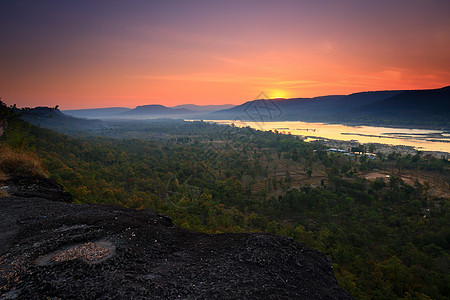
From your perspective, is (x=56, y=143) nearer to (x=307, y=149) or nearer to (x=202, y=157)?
(x=202, y=157)

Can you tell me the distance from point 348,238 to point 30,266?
2563cm

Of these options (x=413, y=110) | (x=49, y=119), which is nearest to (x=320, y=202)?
(x=49, y=119)

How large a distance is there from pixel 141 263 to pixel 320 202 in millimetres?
30082

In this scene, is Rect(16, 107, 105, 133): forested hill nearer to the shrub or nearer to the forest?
the shrub

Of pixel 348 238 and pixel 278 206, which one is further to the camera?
pixel 278 206

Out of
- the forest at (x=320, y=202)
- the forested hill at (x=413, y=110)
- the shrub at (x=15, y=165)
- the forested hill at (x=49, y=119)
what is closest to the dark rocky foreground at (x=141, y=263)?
the forested hill at (x=49, y=119)

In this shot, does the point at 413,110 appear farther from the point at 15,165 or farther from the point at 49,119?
the point at 49,119

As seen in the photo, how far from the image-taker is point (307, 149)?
212 ft

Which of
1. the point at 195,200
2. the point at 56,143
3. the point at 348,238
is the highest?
the point at 56,143

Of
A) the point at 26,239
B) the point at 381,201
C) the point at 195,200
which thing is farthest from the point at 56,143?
the point at 381,201

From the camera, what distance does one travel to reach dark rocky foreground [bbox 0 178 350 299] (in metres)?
4.54

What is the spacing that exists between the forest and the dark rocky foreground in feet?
34.2

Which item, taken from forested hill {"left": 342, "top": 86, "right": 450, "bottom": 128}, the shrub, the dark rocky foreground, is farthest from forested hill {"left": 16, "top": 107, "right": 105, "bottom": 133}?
forested hill {"left": 342, "top": 86, "right": 450, "bottom": 128}

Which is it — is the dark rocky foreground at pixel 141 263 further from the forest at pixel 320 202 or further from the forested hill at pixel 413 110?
the forested hill at pixel 413 110
